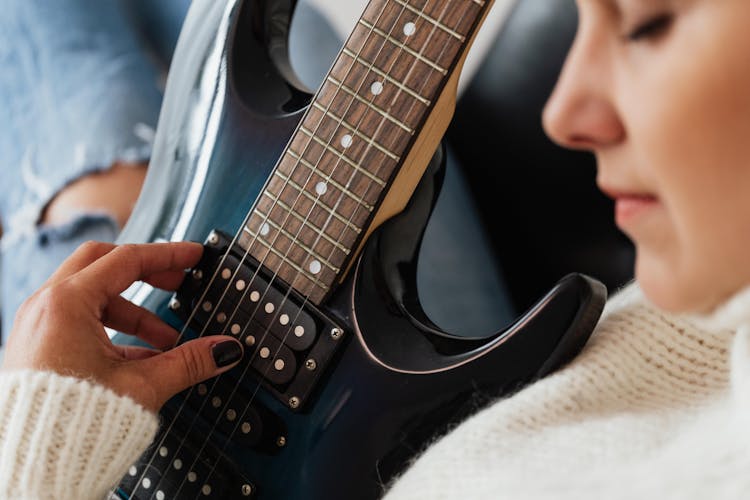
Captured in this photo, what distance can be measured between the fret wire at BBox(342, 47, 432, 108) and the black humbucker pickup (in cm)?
20

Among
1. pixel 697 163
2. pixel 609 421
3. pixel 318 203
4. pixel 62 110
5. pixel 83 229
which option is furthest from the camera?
pixel 62 110

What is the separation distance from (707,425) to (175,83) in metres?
0.58

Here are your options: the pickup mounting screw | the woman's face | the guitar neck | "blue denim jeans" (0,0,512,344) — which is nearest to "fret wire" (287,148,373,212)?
the guitar neck

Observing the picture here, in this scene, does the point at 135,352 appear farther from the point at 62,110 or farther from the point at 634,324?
the point at 62,110

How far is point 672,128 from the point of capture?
357mm

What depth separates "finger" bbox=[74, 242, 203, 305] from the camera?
61 centimetres

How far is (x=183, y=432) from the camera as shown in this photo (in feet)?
2.14

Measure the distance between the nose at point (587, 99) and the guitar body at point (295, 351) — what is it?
154 millimetres

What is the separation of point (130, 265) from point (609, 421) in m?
0.41

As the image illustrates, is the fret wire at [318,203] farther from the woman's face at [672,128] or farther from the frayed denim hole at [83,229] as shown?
the frayed denim hole at [83,229]

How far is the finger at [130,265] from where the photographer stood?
610 mm

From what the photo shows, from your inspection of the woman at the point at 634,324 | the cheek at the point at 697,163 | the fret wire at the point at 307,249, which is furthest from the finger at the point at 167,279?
the cheek at the point at 697,163

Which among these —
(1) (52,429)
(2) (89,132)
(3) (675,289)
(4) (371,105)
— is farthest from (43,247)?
→ (3) (675,289)

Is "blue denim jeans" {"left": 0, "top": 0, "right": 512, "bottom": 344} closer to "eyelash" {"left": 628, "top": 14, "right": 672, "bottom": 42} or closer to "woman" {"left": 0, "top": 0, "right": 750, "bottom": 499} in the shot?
"woman" {"left": 0, "top": 0, "right": 750, "bottom": 499}
